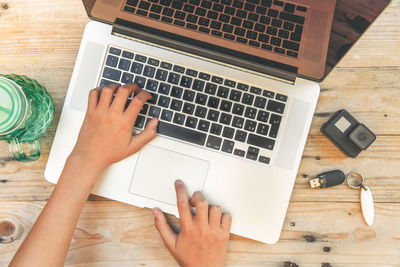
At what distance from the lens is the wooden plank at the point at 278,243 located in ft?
2.49

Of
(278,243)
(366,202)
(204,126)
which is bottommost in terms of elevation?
(278,243)

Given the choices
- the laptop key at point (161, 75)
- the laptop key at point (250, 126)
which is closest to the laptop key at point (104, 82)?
the laptop key at point (161, 75)

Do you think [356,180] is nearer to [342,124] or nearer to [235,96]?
[342,124]

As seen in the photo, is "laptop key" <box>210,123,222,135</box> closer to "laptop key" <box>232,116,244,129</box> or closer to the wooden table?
"laptop key" <box>232,116,244,129</box>

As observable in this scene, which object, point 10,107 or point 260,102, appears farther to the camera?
point 260,102

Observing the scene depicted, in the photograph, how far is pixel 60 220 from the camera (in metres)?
0.66

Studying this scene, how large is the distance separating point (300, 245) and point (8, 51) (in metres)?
0.85

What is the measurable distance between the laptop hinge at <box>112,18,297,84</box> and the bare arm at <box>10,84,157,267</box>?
0.39ft

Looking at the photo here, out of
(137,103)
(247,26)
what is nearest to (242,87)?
(247,26)

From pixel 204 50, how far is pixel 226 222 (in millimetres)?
377

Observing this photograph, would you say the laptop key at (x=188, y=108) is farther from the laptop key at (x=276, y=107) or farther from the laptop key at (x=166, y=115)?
the laptop key at (x=276, y=107)

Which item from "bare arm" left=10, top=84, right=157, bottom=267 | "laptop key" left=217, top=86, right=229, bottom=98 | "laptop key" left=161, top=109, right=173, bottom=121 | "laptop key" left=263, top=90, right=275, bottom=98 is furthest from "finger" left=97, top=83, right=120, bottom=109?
"laptop key" left=263, top=90, right=275, bottom=98

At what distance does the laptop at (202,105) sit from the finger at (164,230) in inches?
0.8

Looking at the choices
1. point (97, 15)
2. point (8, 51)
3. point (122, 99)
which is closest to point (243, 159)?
point (122, 99)
